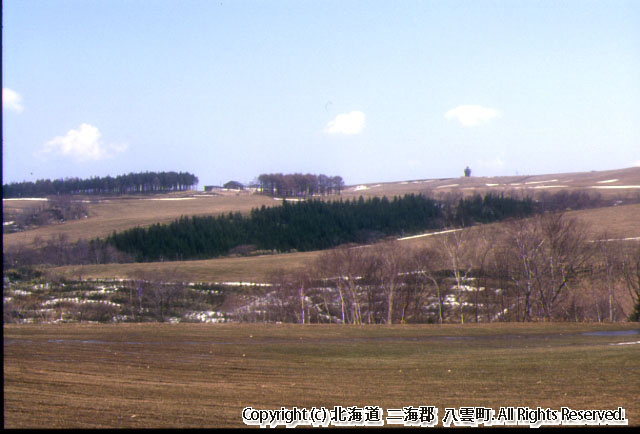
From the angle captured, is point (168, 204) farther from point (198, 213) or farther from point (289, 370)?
point (289, 370)

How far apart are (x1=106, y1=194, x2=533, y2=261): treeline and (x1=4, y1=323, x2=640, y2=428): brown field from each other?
55062 mm

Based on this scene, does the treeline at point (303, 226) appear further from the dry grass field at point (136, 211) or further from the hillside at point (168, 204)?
the hillside at point (168, 204)

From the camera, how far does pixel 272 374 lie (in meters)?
14.6

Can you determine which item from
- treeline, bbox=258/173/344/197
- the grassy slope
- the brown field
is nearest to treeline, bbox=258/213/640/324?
the grassy slope

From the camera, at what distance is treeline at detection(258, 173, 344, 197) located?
98.8m

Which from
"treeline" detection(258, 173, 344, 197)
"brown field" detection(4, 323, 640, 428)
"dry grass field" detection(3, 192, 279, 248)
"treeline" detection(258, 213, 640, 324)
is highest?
"treeline" detection(258, 173, 344, 197)

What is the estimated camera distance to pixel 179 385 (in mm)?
12188

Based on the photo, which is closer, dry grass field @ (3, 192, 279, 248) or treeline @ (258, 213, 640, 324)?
treeline @ (258, 213, 640, 324)

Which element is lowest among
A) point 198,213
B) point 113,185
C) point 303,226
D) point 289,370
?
point 289,370

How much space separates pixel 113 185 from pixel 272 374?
88.0 meters

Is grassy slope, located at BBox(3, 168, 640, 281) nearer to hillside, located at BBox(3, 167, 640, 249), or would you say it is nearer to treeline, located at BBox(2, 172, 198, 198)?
hillside, located at BBox(3, 167, 640, 249)

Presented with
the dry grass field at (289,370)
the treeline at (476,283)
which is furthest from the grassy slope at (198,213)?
the dry grass field at (289,370)

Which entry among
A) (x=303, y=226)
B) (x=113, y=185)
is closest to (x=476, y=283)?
(x=303, y=226)

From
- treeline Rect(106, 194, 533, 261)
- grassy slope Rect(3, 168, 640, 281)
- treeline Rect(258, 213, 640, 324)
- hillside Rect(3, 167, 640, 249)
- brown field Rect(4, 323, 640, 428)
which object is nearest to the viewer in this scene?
brown field Rect(4, 323, 640, 428)
